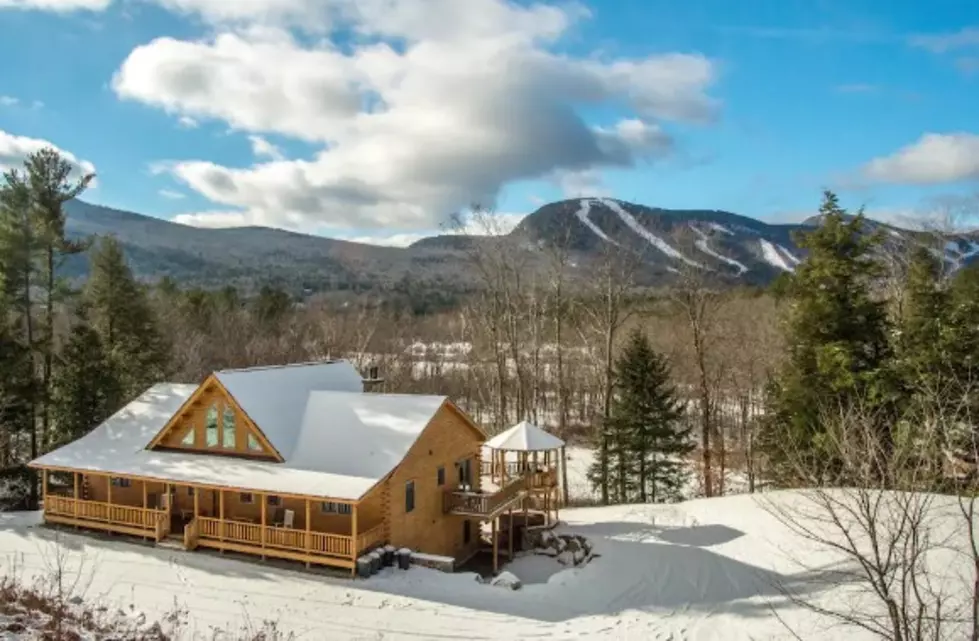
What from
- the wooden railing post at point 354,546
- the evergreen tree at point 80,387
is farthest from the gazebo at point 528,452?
the evergreen tree at point 80,387

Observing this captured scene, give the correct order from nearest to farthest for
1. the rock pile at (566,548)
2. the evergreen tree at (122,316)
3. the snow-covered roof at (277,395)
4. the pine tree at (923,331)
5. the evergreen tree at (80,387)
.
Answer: the snow-covered roof at (277,395) < the rock pile at (566,548) < the pine tree at (923,331) < the evergreen tree at (80,387) < the evergreen tree at (122,316)

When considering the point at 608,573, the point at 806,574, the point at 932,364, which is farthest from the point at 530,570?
the point at 932,364

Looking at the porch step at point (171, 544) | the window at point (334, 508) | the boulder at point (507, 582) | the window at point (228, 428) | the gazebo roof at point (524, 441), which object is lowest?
the boulder at point (507, 582)

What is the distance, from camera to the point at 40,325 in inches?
1065

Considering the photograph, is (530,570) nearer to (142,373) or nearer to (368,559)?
(368,559)

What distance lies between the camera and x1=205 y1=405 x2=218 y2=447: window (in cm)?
2138

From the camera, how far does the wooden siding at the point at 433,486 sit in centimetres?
2025

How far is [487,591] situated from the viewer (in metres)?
17.8

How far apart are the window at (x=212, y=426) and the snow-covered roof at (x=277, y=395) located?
1047mm

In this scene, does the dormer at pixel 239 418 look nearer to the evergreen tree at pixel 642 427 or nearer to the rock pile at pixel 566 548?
the rock pile at pixel 566 548

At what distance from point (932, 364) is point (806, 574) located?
33.0 feet

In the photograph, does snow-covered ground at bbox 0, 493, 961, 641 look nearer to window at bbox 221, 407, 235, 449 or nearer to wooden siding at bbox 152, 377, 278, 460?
wooden siding at bbox 152, 377, 278, 460

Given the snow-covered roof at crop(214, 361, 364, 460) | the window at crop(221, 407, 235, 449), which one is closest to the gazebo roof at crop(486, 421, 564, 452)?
the snow-covered roof at crop(214, 361, 364, 460)

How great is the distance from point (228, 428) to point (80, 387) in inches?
399
